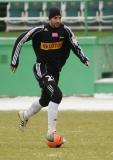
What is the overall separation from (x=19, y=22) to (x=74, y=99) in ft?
17.9

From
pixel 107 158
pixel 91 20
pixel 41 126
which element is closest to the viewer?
pixel 107 158

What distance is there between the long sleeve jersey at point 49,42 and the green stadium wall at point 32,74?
33.2 ft

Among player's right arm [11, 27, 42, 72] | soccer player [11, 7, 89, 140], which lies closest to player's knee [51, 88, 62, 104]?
soccer player [11, 7, 89, 140]

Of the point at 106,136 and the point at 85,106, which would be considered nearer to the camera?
the point at 106,136

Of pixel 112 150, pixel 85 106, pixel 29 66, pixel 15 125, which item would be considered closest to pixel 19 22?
pixel 29 66

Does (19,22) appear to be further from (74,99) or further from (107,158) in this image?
(107,158)

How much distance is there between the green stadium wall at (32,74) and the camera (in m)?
22.5

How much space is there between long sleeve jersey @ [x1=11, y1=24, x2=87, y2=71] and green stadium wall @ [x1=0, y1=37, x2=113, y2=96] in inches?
398

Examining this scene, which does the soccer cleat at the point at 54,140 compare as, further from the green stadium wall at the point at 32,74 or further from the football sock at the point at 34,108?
the green stadium wall at the point at 32,74

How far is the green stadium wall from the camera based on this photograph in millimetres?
22453

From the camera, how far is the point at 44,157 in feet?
33.0

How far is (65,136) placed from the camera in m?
13.0

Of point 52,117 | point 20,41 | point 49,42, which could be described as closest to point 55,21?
point 49,42

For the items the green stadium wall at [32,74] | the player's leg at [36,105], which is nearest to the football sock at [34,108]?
the player's leg at [36,105]
